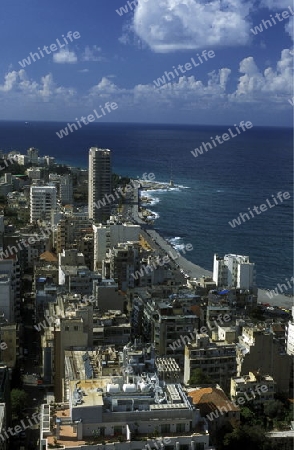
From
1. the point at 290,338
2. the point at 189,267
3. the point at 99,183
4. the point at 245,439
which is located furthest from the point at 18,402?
the point at 99,183

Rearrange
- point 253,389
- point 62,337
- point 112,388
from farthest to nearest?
point 253,389 < point 62,337 < point 112,388

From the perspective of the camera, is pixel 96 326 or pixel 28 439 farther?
pixel 96 326

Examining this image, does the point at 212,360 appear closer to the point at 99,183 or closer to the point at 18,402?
the point at 18,402

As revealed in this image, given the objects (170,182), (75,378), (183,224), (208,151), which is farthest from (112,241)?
(208,151)

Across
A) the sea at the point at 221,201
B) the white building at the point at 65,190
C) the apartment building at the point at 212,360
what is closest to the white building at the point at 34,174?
the white building at the point at 65,190

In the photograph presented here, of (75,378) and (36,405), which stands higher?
(75,378)

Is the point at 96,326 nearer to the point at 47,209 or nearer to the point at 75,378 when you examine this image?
the point at 75,378
